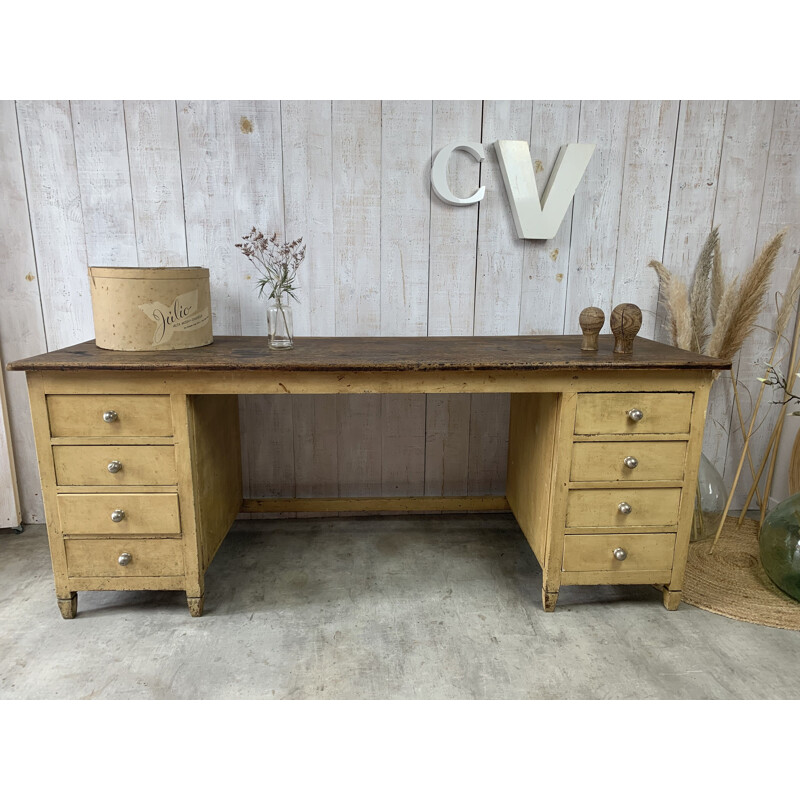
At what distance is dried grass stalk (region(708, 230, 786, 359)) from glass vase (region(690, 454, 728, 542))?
0.52 m

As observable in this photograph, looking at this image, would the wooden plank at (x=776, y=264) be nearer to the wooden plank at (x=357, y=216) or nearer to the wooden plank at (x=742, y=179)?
the wooden plank at (x=742, y=179)

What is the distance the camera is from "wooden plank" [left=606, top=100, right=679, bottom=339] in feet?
7.84

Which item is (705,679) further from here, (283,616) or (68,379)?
(68,379)

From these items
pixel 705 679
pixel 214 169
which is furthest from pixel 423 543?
pixel 214 169

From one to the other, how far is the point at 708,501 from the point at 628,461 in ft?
3.06

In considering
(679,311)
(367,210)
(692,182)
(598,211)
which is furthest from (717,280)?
(367,210)

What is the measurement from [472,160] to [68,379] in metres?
1.74

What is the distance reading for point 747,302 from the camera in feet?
7.79

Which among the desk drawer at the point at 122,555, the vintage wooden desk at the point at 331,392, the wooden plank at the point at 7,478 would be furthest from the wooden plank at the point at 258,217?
the wooden plank at the point at 7,478

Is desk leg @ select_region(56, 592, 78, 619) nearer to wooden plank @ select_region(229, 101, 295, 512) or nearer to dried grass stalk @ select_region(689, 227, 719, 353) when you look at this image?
wooden plank @ select_region(229, 101, 295, 512)

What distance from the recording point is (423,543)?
99.1 inches

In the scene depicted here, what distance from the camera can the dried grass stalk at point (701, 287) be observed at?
246 centimetres

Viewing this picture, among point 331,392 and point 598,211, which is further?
point 598,211

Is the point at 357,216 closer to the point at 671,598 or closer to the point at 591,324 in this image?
the point at 591,324
